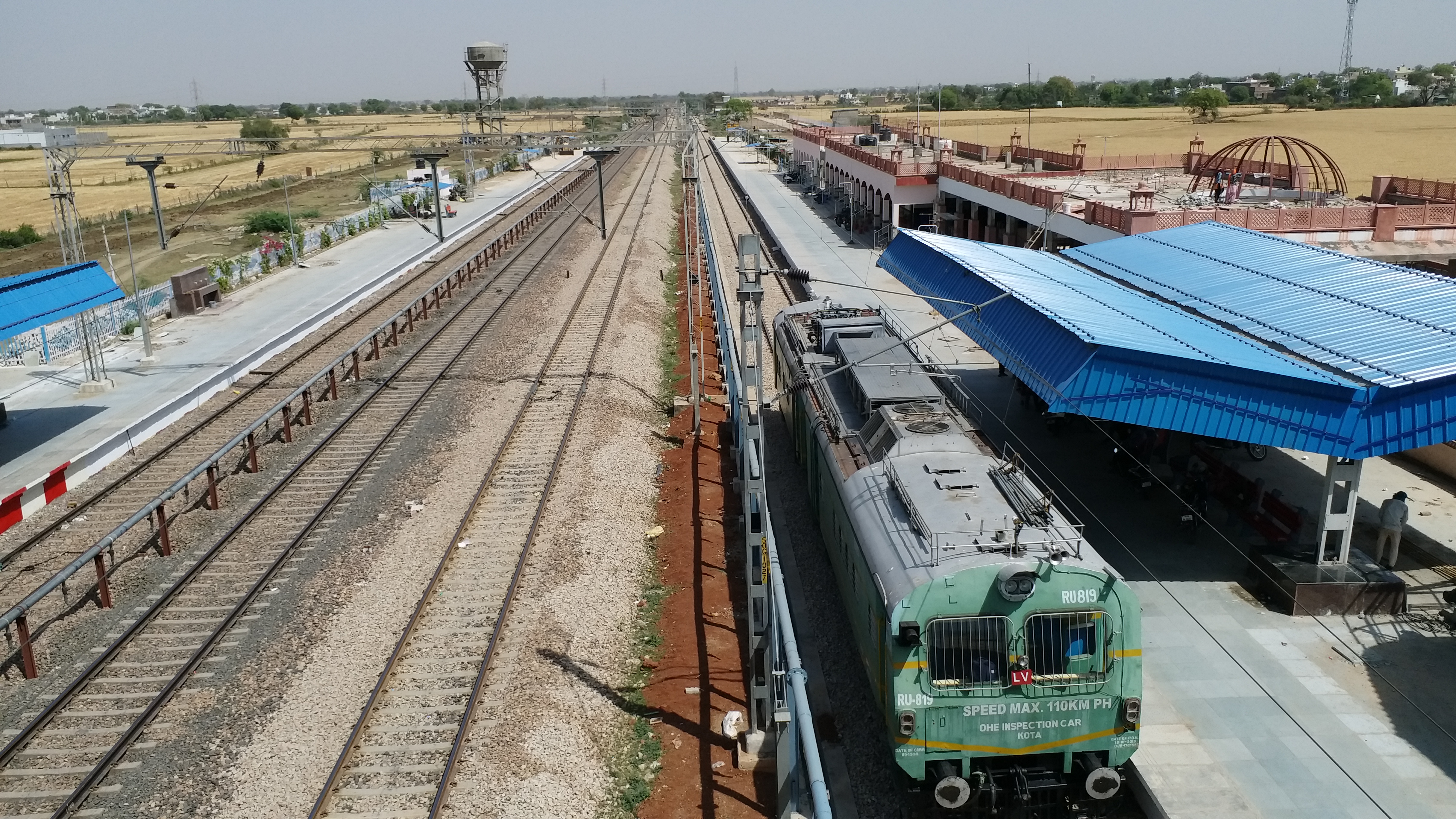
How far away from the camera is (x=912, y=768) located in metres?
10.8

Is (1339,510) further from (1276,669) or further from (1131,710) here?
(1131,710)

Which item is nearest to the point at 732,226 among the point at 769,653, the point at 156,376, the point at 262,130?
the point at 156,376

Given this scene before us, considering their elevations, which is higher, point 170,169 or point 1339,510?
point 170,169

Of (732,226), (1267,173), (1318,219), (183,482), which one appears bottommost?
(183,482)

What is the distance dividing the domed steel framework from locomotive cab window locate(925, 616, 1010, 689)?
94.7 ft

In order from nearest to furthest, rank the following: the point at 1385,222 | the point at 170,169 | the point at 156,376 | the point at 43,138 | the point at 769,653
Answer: the point at 769,653 → the point at 1385,222 → the point at 156,376 → the point at 43,138 → the point at 170,169

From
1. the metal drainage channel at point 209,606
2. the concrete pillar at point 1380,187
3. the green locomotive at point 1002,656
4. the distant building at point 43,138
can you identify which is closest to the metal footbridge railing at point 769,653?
the green locomotive at point 1002,656

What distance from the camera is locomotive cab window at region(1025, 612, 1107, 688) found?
10.7 meters

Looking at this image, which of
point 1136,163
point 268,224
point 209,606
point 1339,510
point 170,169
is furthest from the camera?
point 170,169

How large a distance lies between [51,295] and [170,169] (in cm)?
10143

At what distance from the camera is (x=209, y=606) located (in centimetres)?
1611

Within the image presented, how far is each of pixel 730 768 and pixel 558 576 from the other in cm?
550

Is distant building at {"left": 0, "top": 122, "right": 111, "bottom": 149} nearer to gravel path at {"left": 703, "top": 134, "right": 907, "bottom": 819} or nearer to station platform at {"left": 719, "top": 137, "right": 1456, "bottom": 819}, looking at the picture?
gravel path at {"left": 703, "top": 134, "right": 907, "bottom": 819}

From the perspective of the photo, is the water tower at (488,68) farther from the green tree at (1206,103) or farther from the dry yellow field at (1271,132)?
the green tree at (1206,103)
